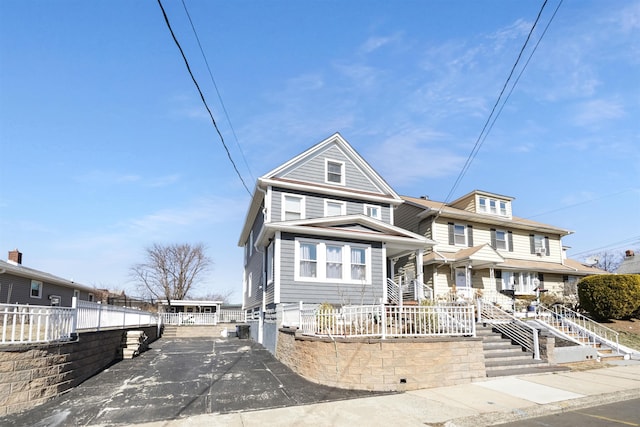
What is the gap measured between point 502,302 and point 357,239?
10212 mm

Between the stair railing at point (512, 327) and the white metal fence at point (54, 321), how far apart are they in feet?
36.7

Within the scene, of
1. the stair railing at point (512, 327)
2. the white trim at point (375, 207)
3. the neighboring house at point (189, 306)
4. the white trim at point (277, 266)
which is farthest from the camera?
the neighboring house at point (189, 306)

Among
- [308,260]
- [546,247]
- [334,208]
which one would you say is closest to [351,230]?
[308,260]

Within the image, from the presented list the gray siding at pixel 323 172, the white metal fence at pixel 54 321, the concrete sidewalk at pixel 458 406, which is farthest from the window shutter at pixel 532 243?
the white metal fence at pixel 54 321

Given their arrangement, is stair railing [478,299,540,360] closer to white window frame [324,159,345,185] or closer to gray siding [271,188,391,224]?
gray siding [271,188,391,224]

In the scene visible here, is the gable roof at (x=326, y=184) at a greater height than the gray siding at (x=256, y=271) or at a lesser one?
greater

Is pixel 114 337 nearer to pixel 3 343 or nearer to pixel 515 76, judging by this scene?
pixel 3 343

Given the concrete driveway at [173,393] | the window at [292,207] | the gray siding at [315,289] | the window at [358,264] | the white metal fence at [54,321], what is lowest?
the concrete driveway at [173,393]

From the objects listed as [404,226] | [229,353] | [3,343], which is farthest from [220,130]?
[404,226]

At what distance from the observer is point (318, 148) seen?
1920 cm

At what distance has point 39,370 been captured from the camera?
812 cm

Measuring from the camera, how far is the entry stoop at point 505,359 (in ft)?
34.9

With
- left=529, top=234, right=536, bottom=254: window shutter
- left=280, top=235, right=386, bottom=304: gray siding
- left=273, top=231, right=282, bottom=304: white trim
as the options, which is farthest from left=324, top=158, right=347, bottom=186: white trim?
left=529, top=234, right=536, bottom=254: window shutter

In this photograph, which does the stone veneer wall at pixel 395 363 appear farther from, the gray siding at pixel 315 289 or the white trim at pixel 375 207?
the white trim at pixel 375 207
